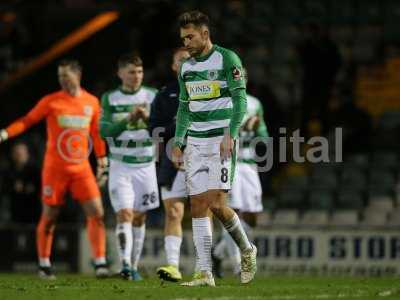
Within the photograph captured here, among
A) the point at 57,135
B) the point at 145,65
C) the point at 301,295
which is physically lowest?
the point at 301,295

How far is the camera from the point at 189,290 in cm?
1022

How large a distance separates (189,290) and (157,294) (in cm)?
32

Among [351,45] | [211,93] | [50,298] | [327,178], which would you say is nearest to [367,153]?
[327,178]

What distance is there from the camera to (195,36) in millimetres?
10484

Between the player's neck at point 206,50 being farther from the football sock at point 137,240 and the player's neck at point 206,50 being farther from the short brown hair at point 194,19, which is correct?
the football sock at point 137,240

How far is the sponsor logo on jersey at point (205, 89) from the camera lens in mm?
10555

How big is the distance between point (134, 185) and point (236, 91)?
121 inches

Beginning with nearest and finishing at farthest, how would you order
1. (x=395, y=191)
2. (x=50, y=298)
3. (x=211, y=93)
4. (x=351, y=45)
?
1. (x=50, y=298)
2. (x=211, y=93)
3. (x=395, y=191)
4. (x=351, y=45)

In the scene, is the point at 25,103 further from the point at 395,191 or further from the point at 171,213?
the point at 171,213

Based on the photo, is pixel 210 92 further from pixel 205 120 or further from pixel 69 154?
pixel 69 154

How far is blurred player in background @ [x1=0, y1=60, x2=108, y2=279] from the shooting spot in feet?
45.4

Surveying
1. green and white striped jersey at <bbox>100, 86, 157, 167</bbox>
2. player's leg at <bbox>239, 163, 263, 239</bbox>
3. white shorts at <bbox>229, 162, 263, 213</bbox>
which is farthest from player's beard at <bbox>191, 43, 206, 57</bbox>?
player's leg at <bbox>239, 163, 263, 239</bbox>

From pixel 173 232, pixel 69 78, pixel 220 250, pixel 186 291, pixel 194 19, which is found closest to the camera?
pixel 186 291

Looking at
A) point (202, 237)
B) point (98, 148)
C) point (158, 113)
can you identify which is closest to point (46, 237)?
point (98, 148)
